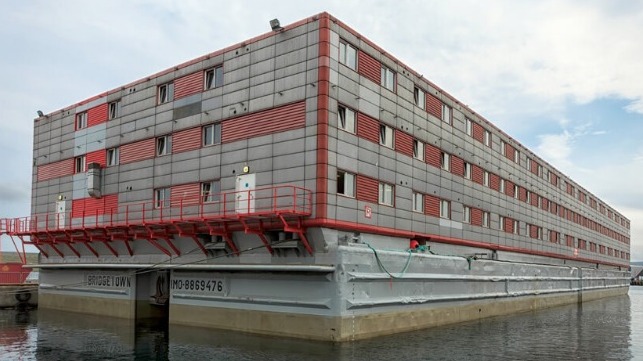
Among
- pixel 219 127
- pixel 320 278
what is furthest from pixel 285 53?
pixel 320 278

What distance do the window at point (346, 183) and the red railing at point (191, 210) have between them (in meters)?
2.09

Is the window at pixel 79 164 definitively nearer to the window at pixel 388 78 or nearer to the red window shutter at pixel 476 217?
the window at pixel 388 78

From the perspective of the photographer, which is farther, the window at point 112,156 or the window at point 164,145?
the window at point 112,156

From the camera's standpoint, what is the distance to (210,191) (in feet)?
109

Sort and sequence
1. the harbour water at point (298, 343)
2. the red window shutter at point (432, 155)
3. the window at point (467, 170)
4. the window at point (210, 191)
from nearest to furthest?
1. the harbour water at point (298, 343)
2. the window at point (210, 191)
3. the red window shutter at point (432, 155)
4. the window at point (467, 170)

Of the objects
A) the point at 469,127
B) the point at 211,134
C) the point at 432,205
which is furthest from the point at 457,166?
the point at 211,134

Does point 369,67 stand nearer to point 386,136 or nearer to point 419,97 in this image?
point 386,136

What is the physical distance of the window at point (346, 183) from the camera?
96.0ft

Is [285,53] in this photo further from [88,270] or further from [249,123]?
[88,270]

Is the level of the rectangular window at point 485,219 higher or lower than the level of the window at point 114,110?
lower

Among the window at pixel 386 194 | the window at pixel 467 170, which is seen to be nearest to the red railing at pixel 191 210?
the window at pixel 386 194

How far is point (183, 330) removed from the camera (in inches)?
1237

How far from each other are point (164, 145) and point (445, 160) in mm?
19967

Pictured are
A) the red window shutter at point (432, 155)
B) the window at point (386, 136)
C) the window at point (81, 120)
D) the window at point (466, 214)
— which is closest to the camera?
the window at point (386, 136)
